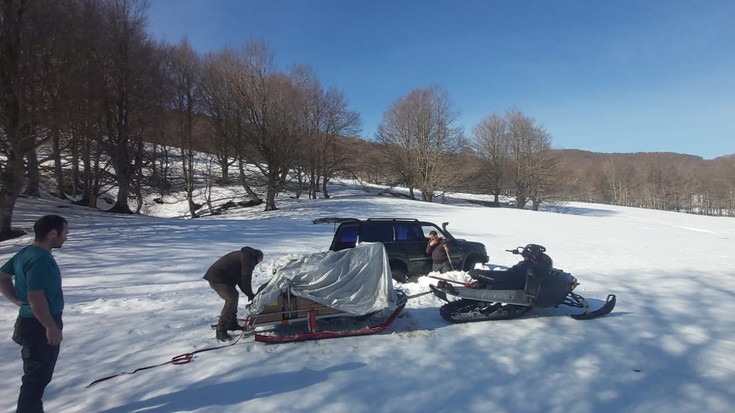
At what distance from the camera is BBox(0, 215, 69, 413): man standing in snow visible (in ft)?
11.2

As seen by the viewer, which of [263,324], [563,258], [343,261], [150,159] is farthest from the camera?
[150,159]

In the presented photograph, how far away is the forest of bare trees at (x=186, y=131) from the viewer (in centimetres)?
1330

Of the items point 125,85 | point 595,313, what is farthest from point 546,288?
point 125,85

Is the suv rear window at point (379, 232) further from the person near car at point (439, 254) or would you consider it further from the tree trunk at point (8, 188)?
the tree trunk at point (8, 188)

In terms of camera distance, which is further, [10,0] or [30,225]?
[30,225]

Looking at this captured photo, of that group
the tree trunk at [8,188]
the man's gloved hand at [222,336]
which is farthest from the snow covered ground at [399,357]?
the tree trunk at [8,188]

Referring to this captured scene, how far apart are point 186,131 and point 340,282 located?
27.2m

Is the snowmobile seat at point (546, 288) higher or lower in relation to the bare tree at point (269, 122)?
lower

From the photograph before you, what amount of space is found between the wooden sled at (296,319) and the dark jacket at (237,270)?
0.39 meters

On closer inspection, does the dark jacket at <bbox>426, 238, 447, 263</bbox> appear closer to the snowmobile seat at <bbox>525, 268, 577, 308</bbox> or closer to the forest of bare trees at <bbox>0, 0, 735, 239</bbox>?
the snowmobile seat at <bbox>525, 268, 577, 308</bbox>

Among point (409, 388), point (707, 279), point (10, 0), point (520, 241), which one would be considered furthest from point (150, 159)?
point (707, 279)

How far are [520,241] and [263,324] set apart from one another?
15.3 metres

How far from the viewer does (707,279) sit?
11.0 metres

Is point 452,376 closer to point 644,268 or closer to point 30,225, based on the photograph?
point 644,268
